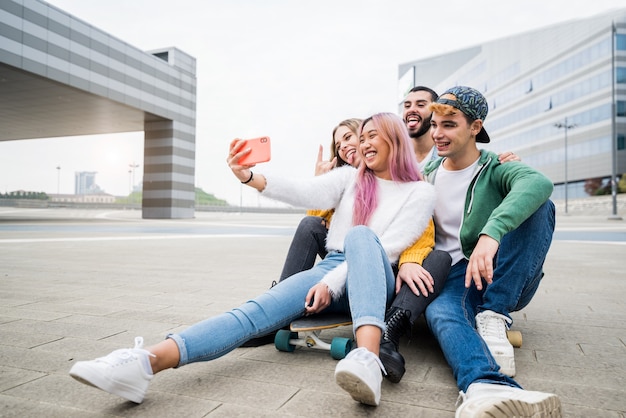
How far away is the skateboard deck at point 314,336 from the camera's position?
7.54 ft

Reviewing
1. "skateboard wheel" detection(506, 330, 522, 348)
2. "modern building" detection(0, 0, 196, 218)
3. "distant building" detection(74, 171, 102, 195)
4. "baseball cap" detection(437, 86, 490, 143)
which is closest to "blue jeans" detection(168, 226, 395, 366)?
"skateboard wheel" detection(506, 330, 522, 348)

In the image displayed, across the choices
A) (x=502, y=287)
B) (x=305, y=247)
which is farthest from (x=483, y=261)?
(x=305, y=247)

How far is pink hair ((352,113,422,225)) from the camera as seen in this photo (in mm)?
2584

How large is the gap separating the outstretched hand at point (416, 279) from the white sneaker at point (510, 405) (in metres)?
0.67

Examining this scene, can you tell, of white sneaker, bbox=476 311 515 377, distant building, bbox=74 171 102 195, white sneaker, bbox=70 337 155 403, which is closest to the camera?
white sneaker, bbox=70 337 155 403

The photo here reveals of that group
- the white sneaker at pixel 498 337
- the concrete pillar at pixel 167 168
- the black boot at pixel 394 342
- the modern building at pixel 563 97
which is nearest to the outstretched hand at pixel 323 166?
the black boot at pixel 394 342

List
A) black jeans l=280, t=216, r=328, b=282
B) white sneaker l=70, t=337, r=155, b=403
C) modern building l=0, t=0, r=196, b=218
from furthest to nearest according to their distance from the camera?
modern building l=0, t=0, r=196, b=218 → black jeans l=280, t=216, r=328, b=282 → white sneaker l=70, t=337, r=155, b=403

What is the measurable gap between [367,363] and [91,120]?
34983 millimetres

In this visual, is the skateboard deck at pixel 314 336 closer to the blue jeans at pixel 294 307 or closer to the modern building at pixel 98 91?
the blue jeans at pixel 294 307

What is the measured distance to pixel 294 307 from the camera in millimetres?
2268

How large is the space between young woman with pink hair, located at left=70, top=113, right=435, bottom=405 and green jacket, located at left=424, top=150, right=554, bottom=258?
8.9 inches

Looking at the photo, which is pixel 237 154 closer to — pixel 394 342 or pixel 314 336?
pixel 314 336

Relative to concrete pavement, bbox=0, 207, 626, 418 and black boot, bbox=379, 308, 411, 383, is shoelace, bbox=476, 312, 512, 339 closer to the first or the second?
concrete pavement, bbox=0, 207, 626, 418

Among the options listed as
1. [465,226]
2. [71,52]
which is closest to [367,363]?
[465,226]
